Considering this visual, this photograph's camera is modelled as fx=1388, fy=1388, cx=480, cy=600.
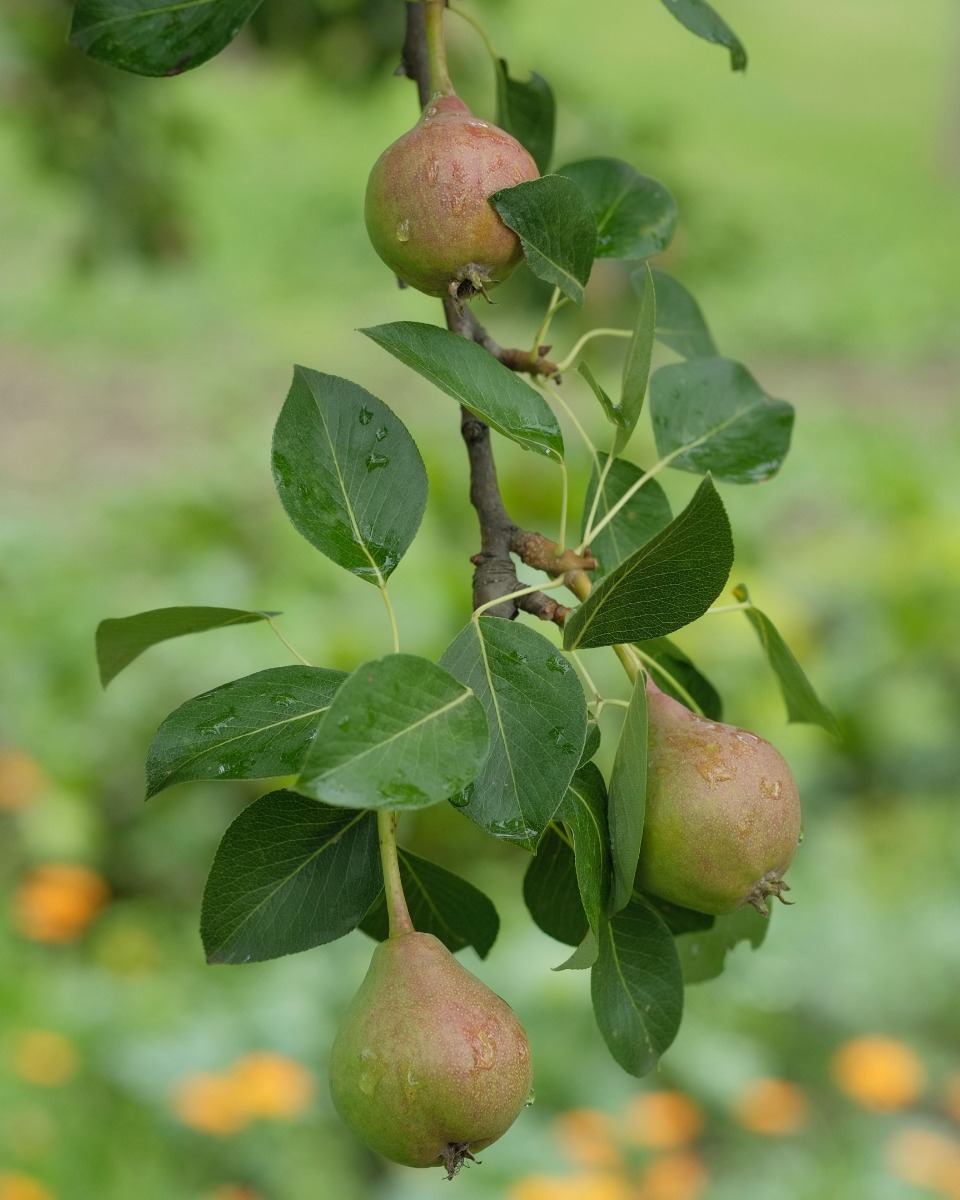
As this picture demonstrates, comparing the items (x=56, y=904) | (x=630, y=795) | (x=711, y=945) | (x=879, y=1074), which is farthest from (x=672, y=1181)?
(x=630, y=795)

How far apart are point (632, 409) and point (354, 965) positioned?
1556mm

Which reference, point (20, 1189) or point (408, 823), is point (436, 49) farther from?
point (408, 823)

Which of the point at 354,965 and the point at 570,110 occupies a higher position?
the point at 570,110

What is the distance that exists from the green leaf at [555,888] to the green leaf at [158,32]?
1.26ft

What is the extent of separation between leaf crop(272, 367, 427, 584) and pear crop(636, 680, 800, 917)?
142 millimetres

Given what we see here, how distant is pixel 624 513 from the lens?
68cm

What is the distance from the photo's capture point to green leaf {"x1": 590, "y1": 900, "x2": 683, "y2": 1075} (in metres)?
0.56

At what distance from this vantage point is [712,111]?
331 inches

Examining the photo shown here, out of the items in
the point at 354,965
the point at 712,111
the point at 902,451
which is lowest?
the point at 712,111

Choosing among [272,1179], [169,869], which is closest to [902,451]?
[169,869]

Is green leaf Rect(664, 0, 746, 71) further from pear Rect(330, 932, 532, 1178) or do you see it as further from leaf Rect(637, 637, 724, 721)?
pear Rect(330, 932, 532, 1178)

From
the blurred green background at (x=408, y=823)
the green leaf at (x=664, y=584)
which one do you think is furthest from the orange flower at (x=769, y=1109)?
the green leaf at (x=664, y=584)

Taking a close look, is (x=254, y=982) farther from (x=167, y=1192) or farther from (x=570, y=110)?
(x=570, y=110)

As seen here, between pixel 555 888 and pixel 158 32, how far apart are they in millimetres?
423
